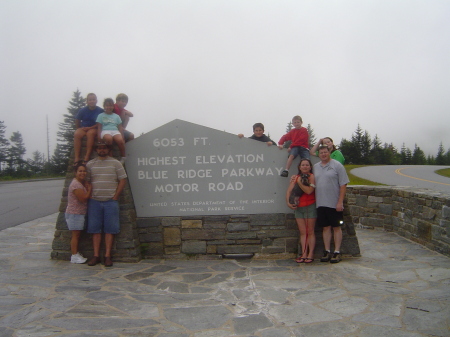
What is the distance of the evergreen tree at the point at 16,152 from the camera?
195 ft

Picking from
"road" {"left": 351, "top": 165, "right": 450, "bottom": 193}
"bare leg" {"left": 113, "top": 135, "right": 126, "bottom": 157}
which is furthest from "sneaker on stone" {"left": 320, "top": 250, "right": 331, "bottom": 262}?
"road" {"left": 351, "top": 165, "right": 450, "bottom": 193}

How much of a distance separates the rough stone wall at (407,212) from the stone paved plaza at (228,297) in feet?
1.26

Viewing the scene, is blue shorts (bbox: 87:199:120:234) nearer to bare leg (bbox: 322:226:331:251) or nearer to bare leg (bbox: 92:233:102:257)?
bare leg (bbox: 92:233:102:257)

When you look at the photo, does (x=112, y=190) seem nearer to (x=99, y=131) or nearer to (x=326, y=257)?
(x=99, y=131)

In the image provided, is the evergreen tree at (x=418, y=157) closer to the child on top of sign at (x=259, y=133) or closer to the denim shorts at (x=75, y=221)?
the child on top of sign at (x=259, y=133)

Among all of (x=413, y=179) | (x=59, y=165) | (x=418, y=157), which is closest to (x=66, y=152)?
(x=59, y=165)

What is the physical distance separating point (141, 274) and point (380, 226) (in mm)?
5475

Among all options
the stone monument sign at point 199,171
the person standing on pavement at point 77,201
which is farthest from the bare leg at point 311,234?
the person standing on pavement at point 77,201

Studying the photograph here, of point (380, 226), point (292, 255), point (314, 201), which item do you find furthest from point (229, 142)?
point (380, 226)

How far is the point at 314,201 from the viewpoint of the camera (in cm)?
597

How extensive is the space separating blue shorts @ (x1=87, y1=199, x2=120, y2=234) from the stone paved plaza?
552mm

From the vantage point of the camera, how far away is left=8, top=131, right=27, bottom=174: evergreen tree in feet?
195

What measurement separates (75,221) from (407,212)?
5.96 m

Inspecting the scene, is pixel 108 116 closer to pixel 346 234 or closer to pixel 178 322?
pixel 178 322
